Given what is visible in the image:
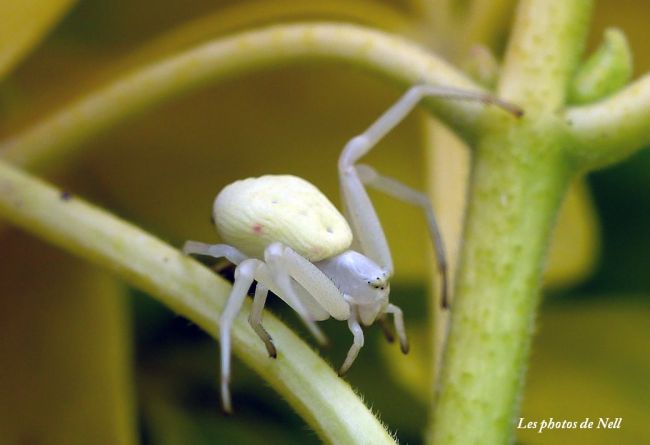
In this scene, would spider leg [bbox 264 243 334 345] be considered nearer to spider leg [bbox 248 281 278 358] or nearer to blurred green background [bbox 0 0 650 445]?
spider leg [bbox 248 281 278 358]

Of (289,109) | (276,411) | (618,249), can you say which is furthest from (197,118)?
(618,249)

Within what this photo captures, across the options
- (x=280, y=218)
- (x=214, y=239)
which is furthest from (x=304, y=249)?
(x=214, y=239)

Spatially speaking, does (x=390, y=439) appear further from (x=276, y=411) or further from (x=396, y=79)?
(x=276, y=411)

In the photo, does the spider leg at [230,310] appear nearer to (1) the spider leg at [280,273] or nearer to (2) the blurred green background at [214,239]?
(1) the spider leg at [280,273]

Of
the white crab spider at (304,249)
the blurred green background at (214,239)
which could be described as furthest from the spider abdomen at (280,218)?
the blurred green background at (214,239)

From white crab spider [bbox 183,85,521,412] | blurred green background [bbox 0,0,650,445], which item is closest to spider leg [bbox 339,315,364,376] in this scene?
white crab spider [bbox 183,85,521,412]

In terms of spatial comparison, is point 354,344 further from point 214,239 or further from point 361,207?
point 214,239

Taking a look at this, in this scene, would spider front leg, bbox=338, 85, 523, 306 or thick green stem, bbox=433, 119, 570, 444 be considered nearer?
thick green stem, bbox=433, 119, 570, 444
